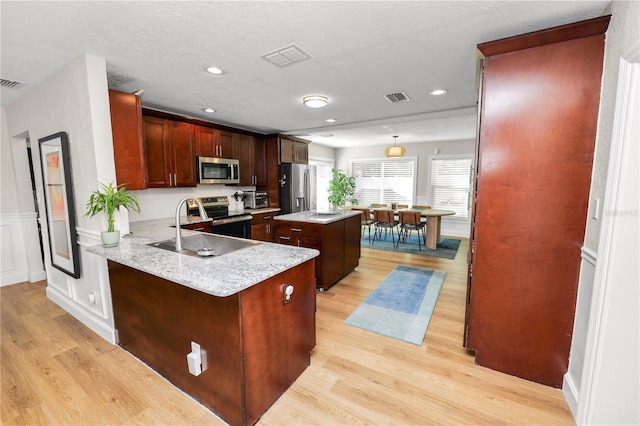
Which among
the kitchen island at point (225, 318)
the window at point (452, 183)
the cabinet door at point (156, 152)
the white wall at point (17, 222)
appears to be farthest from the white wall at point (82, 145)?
the window at point (452, 183)

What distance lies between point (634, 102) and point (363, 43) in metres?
1.51

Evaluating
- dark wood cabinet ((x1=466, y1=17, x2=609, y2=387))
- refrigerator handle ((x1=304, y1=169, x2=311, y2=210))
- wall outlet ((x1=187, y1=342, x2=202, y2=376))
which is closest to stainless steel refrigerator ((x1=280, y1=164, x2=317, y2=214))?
refrigerator handle ((x1=304, y1=169, x2=311, y2=210))

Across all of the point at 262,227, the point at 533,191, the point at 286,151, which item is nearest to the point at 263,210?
the point at 262,227

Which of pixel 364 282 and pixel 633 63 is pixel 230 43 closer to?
pixel 633 63

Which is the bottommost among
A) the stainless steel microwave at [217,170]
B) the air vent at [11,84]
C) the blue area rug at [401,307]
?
the blue area rug at [401,307]

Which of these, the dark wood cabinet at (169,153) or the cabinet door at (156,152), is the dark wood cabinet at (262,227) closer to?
the dark wood cabinet at (169,153)

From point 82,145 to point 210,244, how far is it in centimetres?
130

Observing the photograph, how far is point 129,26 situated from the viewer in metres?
1.68

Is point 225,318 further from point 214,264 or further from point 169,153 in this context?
point 169,153

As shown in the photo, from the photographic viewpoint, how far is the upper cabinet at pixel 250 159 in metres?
4.84

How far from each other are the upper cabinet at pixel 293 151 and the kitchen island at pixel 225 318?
11.5 ft

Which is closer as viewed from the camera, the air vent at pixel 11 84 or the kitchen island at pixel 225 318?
the kitchen island at pixel 225 318

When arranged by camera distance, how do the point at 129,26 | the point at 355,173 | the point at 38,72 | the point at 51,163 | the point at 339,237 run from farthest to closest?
1. the point at 355,173
2. the point at 339,237
3. the point at 51,163
4. the point at 38,72
5. the point at 129,26

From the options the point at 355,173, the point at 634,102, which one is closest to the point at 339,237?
the point at 634,102
